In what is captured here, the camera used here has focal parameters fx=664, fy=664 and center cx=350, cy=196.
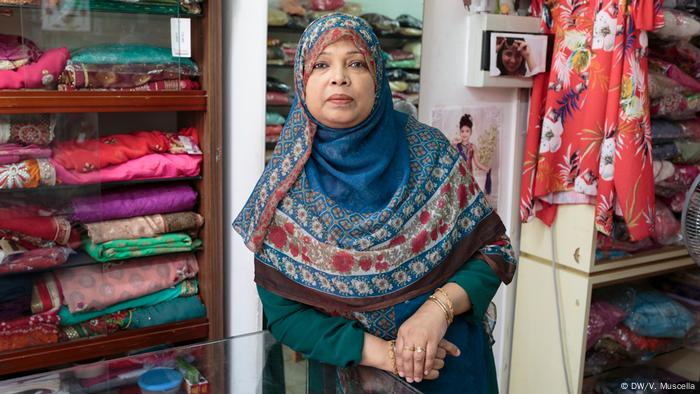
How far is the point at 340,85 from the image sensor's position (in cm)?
129

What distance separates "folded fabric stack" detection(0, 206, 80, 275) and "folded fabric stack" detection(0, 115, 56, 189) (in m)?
0.09

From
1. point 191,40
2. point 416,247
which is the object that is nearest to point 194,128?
point 191,40

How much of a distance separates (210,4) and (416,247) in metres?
1.11

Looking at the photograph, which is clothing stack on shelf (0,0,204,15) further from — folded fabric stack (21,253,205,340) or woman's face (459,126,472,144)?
woman's face (459,126,472,144)

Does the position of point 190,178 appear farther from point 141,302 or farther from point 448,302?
point 448,302

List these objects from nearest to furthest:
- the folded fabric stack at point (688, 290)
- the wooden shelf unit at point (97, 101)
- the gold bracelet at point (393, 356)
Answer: the gold bracelet at point (393, 356) → the wooden shelf unit at point (97, 101) → the folded fabric stack at point (688, 290)

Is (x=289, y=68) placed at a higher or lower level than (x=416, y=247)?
higher

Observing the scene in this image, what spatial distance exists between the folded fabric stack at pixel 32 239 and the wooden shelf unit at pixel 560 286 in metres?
1.62

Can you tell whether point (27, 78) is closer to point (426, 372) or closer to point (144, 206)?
point (144, 206)

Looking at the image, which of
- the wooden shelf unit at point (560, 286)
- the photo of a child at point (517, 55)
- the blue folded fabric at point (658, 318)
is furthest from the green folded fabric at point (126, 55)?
the blue folded fabric at point (658, 318)

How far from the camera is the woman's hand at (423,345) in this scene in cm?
124

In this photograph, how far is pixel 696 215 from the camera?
1838 mm

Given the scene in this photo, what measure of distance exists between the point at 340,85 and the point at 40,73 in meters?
1.03

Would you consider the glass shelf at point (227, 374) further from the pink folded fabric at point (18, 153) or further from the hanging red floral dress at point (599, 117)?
the hanging red floral dress at point (599, 117)
